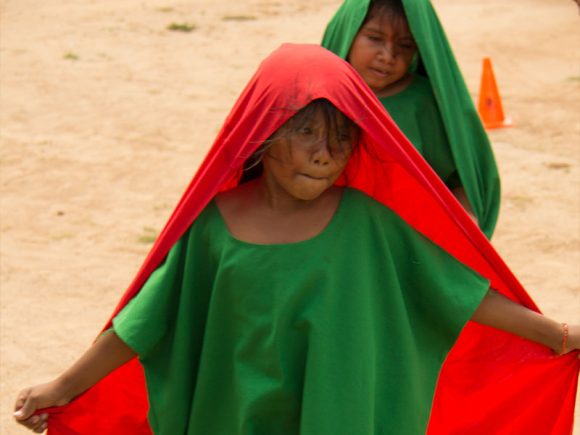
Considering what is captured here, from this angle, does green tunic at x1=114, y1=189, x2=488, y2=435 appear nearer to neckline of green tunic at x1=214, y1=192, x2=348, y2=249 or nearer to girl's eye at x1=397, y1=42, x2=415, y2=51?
neckline of green tunic at x1=214, y1=192, x2=348, y2=249

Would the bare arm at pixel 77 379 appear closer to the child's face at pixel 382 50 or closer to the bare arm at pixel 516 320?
the bare arm at pixel 516 320

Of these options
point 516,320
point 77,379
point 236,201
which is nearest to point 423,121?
point 516,320

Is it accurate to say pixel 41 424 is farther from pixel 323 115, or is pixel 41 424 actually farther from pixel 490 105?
pixel 490 105

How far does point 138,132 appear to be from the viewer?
9.59 m

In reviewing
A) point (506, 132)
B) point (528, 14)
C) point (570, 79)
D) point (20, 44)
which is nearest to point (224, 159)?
point (506, 132)

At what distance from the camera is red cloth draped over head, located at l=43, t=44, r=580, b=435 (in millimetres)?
2771

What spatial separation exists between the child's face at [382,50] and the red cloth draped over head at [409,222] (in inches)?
39.3

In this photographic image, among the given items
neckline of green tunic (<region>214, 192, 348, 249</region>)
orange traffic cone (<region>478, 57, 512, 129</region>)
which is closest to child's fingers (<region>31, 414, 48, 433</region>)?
neckline of green tunic (<region>214, 192, 348, 249</region>)

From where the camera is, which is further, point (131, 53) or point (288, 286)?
point (131, 53)

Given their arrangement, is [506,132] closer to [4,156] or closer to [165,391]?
[4,156]

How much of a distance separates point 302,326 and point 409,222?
19.1 inches

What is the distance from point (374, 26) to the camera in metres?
4.13

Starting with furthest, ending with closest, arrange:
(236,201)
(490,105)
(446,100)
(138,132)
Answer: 1. (490,105)
2. (138,132)
3. (446,100)
4. (236,201)

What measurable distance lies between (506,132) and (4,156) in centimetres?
Result: 431
